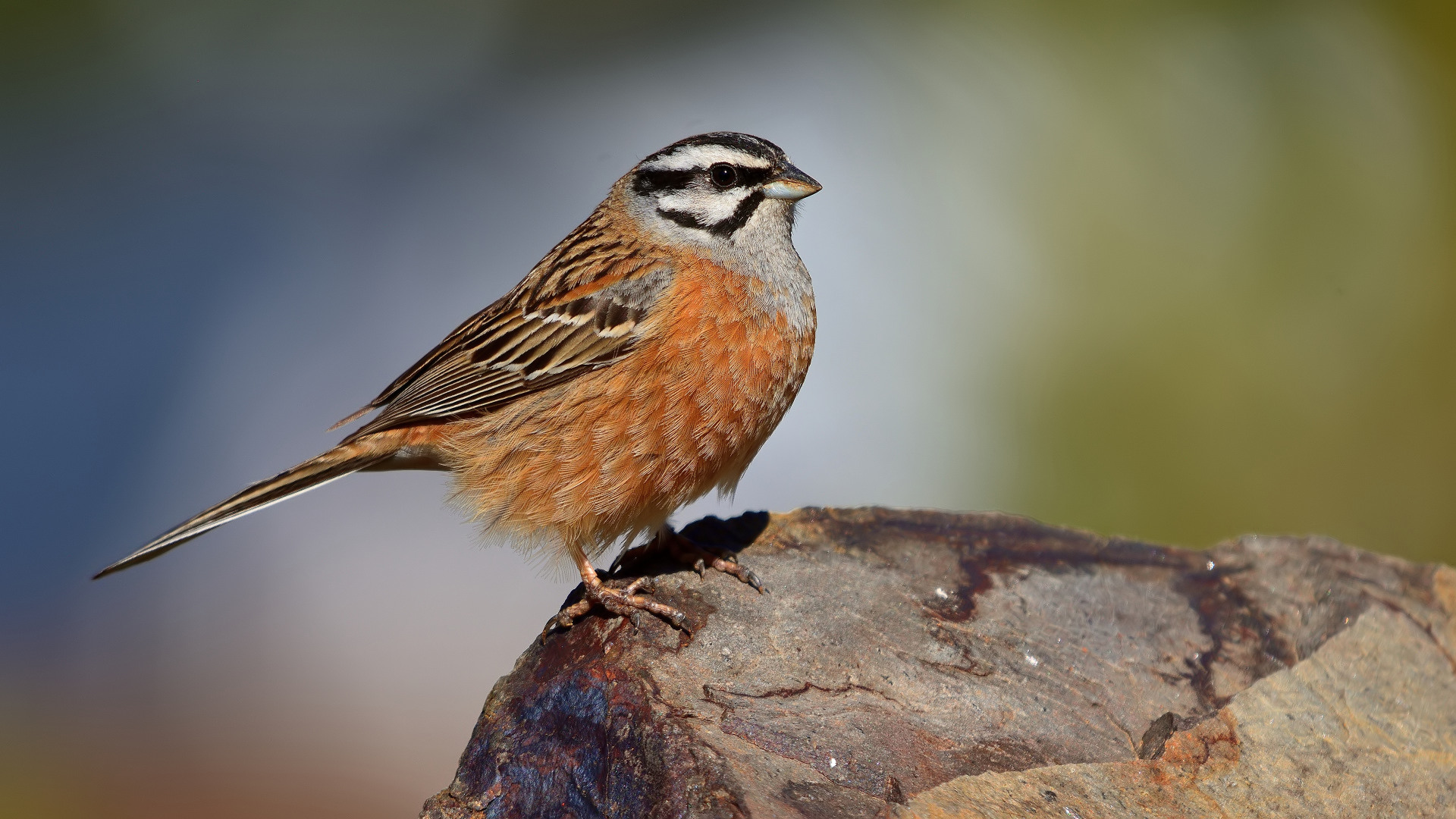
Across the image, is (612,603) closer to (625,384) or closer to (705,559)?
(705,559)

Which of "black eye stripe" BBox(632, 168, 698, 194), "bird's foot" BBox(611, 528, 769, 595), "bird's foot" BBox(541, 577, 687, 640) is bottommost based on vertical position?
"bird's foot" BBox(541, 577, 687, 640)

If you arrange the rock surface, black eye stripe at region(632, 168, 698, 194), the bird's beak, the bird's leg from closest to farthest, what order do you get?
the rock surface
the bird's leg
the bird's beak
black eye stripe at region(632, 168, 698, 194)

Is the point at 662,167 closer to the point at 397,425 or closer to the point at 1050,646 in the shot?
the point at 397,425

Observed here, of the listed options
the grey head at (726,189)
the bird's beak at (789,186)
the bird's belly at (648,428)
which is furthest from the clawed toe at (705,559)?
the bird's beak at (789,186)

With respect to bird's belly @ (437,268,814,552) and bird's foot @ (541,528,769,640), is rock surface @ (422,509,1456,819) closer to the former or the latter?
bird's foot @ (541,528,769,640)

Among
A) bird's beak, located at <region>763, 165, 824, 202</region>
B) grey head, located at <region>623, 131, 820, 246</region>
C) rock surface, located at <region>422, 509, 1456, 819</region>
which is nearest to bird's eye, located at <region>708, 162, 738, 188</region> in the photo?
grey head, located at <region>623, 131, 820, 246</region>

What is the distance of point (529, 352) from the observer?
5.16 m

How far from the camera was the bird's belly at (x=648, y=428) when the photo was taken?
4.75m

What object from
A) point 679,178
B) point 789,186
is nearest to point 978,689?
point 789,186

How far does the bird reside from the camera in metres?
4.78

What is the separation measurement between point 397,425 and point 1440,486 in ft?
23.9

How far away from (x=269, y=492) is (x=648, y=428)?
5.15 ft

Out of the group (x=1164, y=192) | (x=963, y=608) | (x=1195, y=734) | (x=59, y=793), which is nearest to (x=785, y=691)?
(x=963, y=608)

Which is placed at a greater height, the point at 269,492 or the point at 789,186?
the point at 789,186
